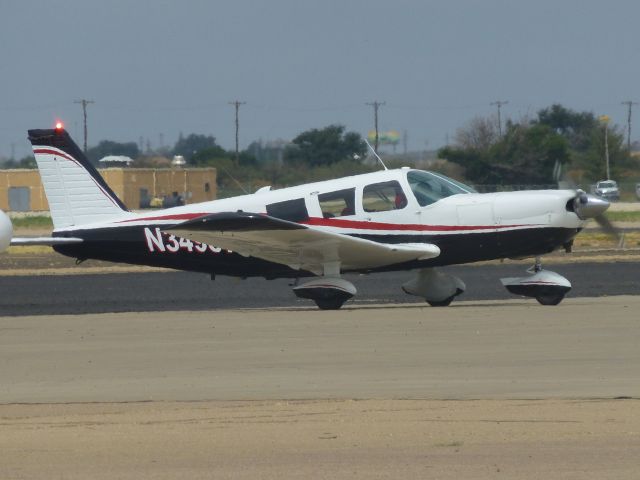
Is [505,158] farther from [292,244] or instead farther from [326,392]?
[326,392]

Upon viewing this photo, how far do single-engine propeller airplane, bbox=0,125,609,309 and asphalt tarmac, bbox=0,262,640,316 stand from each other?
0.80 metres

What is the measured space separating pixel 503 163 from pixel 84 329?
139 feet

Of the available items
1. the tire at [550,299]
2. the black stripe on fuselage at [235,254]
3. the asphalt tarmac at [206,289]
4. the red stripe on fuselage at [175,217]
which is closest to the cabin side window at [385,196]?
the black stripe on fuselage at [235,254]

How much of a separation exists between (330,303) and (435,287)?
151 cm

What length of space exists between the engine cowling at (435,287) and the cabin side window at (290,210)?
5.92 feet

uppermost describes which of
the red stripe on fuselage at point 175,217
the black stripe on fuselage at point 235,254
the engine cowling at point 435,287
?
the red stripe on fuselage at point 175,217

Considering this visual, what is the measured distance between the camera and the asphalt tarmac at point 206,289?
18.5 meters

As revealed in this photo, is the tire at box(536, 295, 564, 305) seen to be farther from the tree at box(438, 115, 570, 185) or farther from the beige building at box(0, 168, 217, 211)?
the beige building at box(0, 168, 217, 211)

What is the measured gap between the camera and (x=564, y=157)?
218 ft

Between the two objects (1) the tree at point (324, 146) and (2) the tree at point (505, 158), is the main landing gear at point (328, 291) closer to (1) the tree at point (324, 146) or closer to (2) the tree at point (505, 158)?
(2) the tree at point (505, 158)

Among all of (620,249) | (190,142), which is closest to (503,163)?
(620,249)

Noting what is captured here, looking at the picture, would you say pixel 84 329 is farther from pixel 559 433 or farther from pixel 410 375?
pixel 559 433

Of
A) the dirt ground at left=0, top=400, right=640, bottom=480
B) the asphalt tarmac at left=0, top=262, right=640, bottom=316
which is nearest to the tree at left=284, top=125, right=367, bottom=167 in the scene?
the asphalt tarmac at left=0, top=262, right=640, bottom=316

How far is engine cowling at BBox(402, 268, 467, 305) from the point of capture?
17.2 metres
